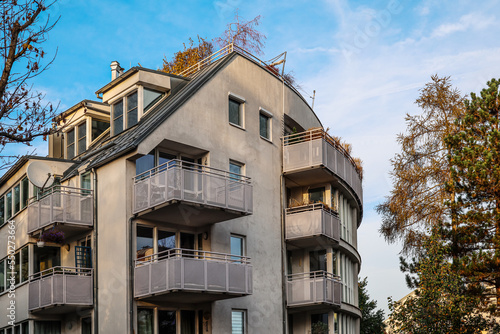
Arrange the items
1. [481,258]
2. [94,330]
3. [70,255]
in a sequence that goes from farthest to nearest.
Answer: [481,258], [70,255], [94,330]

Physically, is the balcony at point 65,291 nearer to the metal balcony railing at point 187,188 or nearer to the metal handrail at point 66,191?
the metal handrail at point 66,191

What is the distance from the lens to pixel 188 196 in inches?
913

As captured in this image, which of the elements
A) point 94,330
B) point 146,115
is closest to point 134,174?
point 146,115

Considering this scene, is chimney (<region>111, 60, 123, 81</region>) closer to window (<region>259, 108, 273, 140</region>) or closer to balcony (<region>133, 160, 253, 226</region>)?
window (<region>259, 108, 273, 140</region>)

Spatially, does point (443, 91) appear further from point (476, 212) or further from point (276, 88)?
point (276, 88)

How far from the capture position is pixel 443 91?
113 feet

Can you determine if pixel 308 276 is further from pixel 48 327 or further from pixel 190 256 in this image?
pixel 48 327

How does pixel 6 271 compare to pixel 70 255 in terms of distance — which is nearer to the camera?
pixel 70 255

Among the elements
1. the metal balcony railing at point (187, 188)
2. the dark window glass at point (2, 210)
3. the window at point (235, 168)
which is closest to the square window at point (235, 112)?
the window at point (235, 168)

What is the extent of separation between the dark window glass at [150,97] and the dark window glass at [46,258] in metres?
6.76

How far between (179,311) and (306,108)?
43.5 ft

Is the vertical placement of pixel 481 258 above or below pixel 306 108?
below

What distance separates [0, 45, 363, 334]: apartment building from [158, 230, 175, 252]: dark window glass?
5cm

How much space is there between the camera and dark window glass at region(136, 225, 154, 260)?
79.0 feet
